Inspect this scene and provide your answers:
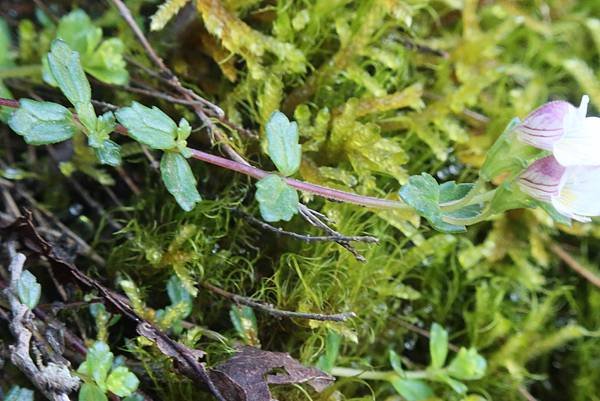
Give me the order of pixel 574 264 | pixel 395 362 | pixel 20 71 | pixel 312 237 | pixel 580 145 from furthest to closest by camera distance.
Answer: pixel 574 264 < pixel 20 71 < pixel 395 362 < pixel 312 237 < pixel 580 145

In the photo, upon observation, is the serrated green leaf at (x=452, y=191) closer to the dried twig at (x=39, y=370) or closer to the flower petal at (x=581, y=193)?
the flower petal at (x=581, y=193)

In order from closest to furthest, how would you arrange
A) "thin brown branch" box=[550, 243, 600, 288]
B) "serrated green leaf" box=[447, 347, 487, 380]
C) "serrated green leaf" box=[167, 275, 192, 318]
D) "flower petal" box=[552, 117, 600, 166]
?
"flower petal" box=[552, 117, 600, 166]
"serrated green leaf" box=[167, 275, 192, 318]
"serrated green leaf" box=[447, 347, 487, 380]
"thin brown branch" box=[550, 243, 600, 288]

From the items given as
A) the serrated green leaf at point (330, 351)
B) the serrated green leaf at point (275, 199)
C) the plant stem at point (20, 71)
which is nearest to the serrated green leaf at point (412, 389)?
the serrated green leaf at point (330, 351)

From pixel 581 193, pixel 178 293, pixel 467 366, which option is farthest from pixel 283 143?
pixel 467 366

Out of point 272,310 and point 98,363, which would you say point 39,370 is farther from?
point 272,310

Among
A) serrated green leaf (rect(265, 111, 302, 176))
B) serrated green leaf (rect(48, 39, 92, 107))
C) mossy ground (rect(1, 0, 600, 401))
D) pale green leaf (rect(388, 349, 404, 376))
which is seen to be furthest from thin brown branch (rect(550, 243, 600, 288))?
serrated green leaf (rect(48, 39, 92, 107))

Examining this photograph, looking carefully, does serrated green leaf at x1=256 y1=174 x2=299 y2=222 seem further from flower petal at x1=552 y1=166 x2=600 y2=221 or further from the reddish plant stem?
flower petal at x1=552 y1=166 x2=600 y2=221

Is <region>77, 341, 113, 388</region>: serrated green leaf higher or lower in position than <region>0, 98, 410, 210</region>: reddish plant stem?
lower
